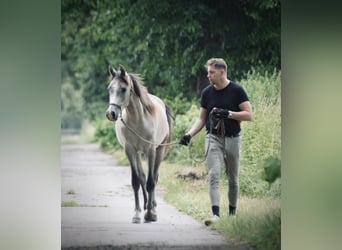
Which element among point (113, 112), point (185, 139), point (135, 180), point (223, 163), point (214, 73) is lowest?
point (135, 180)

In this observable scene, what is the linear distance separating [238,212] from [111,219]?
3.33ft

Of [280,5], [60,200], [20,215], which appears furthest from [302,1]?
[20,215]

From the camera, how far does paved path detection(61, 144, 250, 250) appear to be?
186 inches

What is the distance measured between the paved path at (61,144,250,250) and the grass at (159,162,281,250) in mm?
72

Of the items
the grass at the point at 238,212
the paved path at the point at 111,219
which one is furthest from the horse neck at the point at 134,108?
the grass at the point at 238,212

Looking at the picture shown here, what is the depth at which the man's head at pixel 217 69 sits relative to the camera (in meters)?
4.85

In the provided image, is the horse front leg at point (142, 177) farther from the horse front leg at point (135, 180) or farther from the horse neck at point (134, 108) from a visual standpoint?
the horse neck at point (134, 108)

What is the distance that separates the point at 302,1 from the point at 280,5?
0.60ft

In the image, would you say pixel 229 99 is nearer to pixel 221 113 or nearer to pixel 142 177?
pixel 221 113

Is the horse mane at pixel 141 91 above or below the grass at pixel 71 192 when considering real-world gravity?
above

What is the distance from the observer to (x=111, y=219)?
476 cm

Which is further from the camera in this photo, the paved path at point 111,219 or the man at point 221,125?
the man at point 221,125

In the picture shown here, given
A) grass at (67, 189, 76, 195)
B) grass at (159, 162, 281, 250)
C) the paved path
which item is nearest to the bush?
grass at (159, 162, 281, 250)

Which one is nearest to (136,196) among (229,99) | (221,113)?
(221,113)
